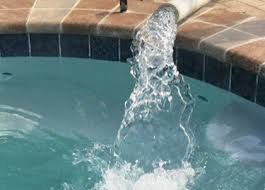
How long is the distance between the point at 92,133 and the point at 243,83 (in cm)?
97

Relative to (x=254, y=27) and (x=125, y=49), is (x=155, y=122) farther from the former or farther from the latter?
(x=254, y=27)

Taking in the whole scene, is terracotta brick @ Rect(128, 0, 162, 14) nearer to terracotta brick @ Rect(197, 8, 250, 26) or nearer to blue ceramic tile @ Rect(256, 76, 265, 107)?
terracotta brick @ Rect(197, 8, 250, 26)

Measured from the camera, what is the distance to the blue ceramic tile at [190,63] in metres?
4.16

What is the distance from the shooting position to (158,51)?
4051 millimetres

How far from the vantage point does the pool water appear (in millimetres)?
3531

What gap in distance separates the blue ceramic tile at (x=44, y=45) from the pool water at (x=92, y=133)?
0.18 feet

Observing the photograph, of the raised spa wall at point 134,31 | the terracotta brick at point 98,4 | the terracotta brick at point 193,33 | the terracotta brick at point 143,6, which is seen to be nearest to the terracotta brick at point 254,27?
the raised spa wall at point 134,31

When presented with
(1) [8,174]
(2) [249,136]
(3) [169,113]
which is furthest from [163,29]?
(1) [8,174]

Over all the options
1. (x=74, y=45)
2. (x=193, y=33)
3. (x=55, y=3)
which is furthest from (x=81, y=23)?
(x=193, y=33)

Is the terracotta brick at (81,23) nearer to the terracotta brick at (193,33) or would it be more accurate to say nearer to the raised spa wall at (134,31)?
the raised spa wall at (134,31)

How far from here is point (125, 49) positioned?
4.38m

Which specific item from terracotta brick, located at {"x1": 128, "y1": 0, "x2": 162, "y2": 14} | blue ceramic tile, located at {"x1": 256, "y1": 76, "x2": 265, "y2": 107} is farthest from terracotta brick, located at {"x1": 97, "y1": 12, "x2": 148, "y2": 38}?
blue ceramic tile, located at {"x1": 256, "y1": 76, "x2": 265, "y2": 107}

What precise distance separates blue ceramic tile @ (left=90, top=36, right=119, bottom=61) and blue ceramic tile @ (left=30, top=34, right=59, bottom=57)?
264 mm

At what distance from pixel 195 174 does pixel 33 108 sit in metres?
1.22
